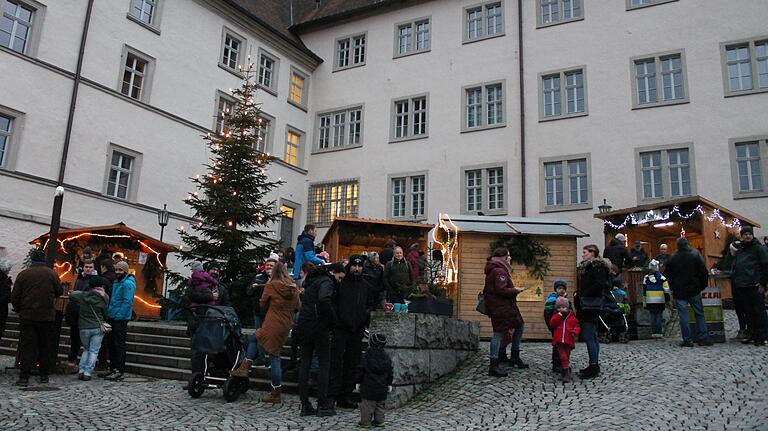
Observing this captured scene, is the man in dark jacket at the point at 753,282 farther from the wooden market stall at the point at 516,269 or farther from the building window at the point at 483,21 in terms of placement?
the building window at the point at 483,21

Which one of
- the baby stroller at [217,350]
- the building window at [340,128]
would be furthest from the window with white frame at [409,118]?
the baby stroller at [217,350]

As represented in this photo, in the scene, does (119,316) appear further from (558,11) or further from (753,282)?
(558,11)

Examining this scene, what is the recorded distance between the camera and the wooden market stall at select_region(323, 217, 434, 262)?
1941cm

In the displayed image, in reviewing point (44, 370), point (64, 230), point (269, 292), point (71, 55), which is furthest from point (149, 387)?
point (71, 55)

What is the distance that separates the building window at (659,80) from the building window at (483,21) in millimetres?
5870

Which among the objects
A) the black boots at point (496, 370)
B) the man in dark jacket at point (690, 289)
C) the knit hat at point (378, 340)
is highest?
the man in dark jacket at point (690, 289)

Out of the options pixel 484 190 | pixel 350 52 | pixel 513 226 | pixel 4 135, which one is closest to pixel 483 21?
pixel 350 52

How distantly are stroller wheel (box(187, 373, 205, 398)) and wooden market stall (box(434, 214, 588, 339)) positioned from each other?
653cm

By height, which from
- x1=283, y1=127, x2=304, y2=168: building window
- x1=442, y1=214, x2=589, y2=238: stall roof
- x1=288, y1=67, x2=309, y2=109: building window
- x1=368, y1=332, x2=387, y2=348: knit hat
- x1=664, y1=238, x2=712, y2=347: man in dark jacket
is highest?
x1=288, y1=67, x2=309, y2=109: building window

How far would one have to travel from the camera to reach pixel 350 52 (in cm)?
3066

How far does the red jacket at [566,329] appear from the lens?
9375 millimetres

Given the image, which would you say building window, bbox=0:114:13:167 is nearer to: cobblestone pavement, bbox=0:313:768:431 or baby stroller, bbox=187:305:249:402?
cobblestone pavement, bbox=0:313:768:431

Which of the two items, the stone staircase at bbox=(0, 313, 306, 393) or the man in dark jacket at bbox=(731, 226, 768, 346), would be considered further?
the man in dark jacket at bbox=(731, 226, 768, 346)

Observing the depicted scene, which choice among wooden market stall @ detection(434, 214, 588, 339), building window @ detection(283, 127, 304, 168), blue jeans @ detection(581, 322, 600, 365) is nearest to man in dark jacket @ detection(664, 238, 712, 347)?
blue jeans @ detection(581, 322, 600, 365)
